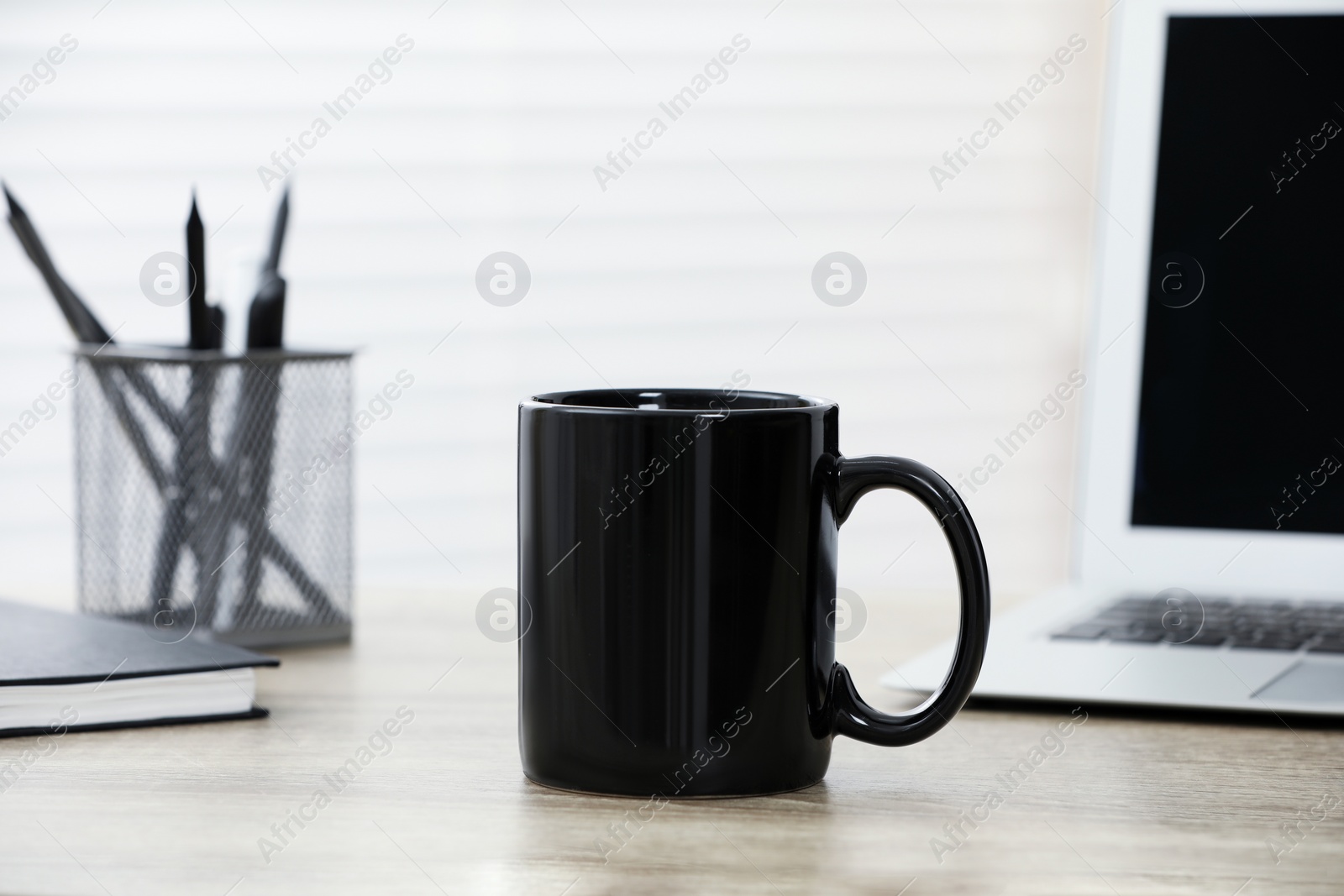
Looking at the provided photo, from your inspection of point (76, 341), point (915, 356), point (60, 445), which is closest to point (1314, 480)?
point (76, 341)

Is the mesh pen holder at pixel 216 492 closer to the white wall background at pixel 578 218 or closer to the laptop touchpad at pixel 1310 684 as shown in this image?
the laptop touchpad at pixel 1310 684

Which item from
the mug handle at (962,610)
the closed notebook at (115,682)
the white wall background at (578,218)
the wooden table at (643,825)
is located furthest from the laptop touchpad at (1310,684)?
the white wall background at (578,218)

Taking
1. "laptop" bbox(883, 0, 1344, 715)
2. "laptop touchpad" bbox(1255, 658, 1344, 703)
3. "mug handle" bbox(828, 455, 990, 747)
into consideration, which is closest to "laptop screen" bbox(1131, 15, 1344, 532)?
"laptop" bbox(883, 0, 1344, 715)

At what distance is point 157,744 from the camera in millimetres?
553

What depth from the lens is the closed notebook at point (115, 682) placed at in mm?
560

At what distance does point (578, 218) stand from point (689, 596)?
127 centimetres

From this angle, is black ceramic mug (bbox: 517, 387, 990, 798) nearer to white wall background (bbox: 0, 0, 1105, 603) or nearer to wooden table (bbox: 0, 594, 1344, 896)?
wooden table (bbox: 0, 594, 1344, 896)

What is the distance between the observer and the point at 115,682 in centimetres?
57

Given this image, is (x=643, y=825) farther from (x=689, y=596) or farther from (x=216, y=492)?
(x=216, y=492)

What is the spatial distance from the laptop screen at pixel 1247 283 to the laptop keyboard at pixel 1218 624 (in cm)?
5

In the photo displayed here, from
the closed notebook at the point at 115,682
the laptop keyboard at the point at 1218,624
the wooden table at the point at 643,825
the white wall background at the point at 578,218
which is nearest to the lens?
the wooden table at the point at 643,825

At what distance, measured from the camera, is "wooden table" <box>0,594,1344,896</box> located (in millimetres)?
410

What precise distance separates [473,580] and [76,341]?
0.95 meters

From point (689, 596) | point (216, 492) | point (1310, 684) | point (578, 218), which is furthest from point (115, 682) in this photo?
point (578, 218)
